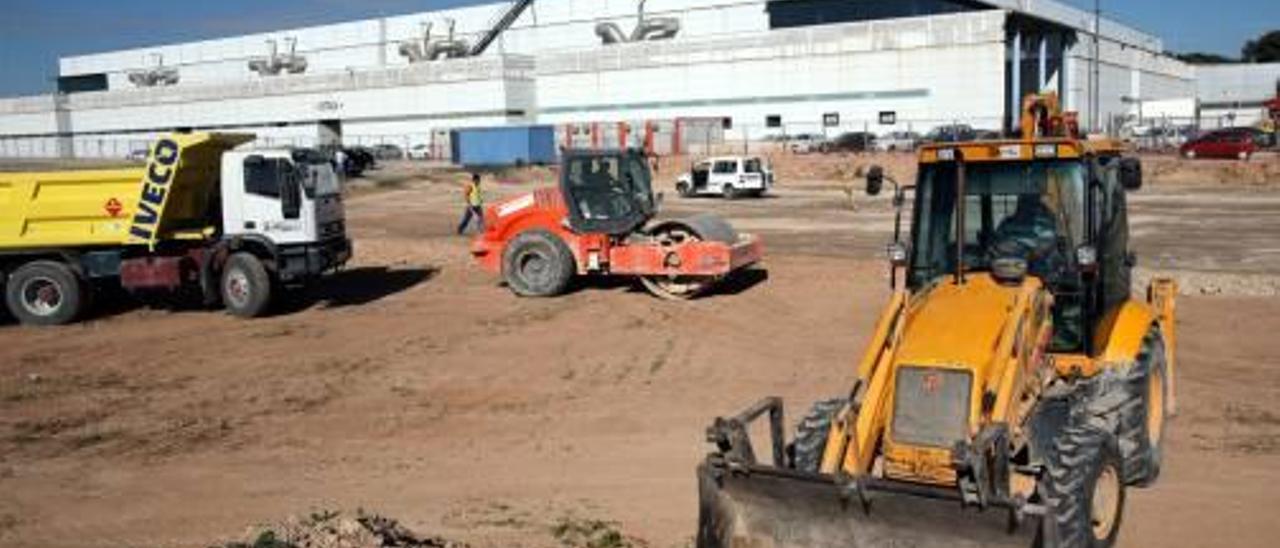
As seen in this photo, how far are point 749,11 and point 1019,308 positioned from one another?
256 feet

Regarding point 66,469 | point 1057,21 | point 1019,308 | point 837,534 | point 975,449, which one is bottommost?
point 66,469

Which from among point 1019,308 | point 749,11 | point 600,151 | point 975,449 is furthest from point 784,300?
point 749,11

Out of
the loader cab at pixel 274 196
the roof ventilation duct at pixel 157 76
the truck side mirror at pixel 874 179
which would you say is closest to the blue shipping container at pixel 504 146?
the loader cab at pixel 274 196

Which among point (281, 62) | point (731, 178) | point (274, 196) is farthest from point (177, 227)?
point (281, 62)

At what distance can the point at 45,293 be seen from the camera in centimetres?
1852

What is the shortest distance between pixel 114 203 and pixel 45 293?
6.10 feet

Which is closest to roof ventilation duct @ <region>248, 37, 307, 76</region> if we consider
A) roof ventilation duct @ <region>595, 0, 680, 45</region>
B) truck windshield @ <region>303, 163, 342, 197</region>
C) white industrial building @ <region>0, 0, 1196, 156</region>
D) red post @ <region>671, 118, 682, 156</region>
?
white industrial building @ <region>0, 0, 1196, 156</region>

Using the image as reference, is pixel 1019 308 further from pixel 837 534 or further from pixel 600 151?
pixel 600 151

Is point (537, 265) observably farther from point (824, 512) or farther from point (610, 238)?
point (824, 512)

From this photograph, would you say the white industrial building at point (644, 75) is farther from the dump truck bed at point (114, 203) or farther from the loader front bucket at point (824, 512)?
the loader front bucket at point (824, 512)

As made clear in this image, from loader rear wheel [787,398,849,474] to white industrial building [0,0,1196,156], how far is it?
58.5 m

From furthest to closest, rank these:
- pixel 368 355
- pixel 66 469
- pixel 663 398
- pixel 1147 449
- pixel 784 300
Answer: pixel 784 300, pixel 368 355, pixel 663 398, pixel 66 469, pixel 1147 449

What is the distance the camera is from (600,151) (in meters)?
18.4

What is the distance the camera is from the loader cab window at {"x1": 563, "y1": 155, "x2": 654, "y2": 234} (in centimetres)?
1833
